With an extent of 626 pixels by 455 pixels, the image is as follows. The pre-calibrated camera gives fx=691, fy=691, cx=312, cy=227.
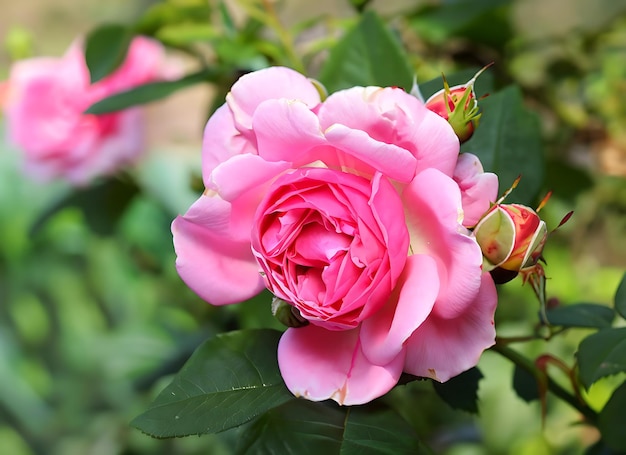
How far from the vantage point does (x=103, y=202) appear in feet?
2.31

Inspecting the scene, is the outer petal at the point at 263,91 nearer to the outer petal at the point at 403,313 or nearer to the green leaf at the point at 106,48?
the outer petal at the point at 403,313

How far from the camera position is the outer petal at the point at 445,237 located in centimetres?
24

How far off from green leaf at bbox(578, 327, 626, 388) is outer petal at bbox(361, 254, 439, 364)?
0.28 feet

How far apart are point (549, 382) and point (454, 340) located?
11 cm

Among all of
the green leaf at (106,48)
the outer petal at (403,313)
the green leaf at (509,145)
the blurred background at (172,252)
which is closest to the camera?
the outer petal at (403,313)

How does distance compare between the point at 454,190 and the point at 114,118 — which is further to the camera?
the point at 114,118

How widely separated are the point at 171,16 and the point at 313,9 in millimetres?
563

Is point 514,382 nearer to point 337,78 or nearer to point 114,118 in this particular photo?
point 337,78

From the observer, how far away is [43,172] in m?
0.71

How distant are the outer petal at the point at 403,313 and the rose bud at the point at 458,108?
6 centimetres

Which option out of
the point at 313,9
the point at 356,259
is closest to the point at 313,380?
the point at 356,259

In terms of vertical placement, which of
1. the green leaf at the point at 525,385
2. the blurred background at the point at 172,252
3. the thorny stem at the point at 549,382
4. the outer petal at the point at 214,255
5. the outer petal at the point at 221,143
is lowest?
the blurred background at the point at 172,252

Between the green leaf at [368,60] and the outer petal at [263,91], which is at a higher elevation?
the outer petal at [263,91]

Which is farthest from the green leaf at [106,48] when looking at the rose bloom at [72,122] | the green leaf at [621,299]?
the green leaf at [621,299]
